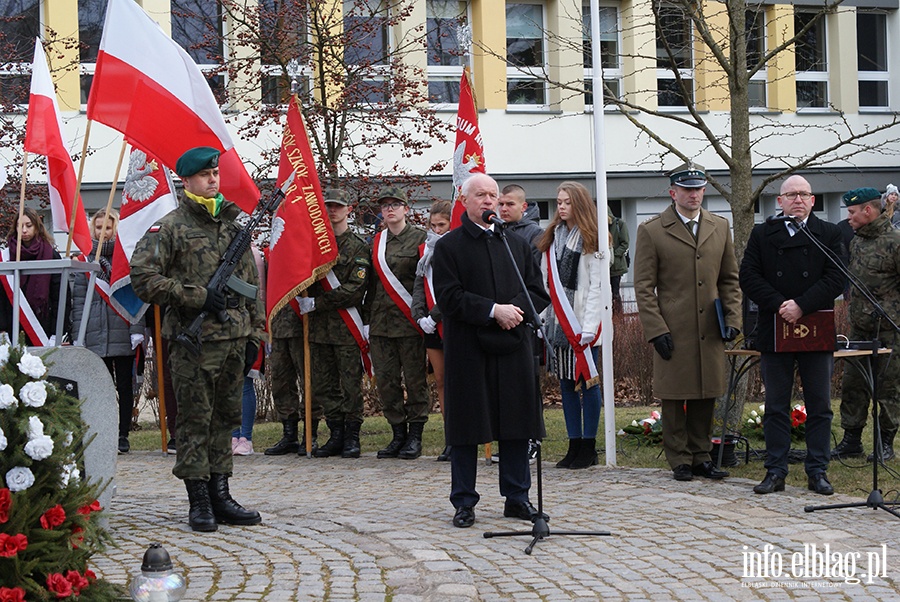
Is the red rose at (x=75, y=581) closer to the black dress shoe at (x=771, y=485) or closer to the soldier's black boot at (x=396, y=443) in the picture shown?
the black dress shoe at (x=771, y=485)

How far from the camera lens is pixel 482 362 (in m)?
7.56

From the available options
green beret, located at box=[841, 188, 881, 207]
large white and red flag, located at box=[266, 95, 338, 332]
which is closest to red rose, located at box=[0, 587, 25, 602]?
large white and red flag, located at box=[266, 95, 338, 332]

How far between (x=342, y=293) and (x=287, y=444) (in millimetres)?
1615

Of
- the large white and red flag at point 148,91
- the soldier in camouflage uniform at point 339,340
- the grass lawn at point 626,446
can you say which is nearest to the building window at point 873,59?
the grass lawn at point 626,446

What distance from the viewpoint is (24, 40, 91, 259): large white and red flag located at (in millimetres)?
7859

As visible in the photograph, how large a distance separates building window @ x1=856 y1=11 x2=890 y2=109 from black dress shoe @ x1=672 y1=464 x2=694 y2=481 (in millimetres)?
24128

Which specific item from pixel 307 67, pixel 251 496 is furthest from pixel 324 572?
pixel 307 67

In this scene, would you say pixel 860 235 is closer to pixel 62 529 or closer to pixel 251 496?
pixel 251 496

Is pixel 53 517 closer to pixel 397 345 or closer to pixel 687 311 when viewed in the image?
pixel 687 311

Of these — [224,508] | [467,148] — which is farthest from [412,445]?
[224,508]

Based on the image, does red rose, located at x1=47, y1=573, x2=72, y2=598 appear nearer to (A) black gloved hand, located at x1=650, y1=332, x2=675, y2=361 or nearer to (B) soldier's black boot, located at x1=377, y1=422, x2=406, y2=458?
(A) black gloved hand, located at x1=650, y1=332, x2=675, y2=361

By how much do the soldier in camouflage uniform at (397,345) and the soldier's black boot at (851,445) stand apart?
3.47 meters

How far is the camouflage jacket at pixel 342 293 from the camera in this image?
10.9 meters

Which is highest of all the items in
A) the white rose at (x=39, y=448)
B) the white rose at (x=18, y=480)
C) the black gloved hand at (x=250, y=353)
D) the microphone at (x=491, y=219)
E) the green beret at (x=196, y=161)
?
the green beret at (x=196, y=161)
